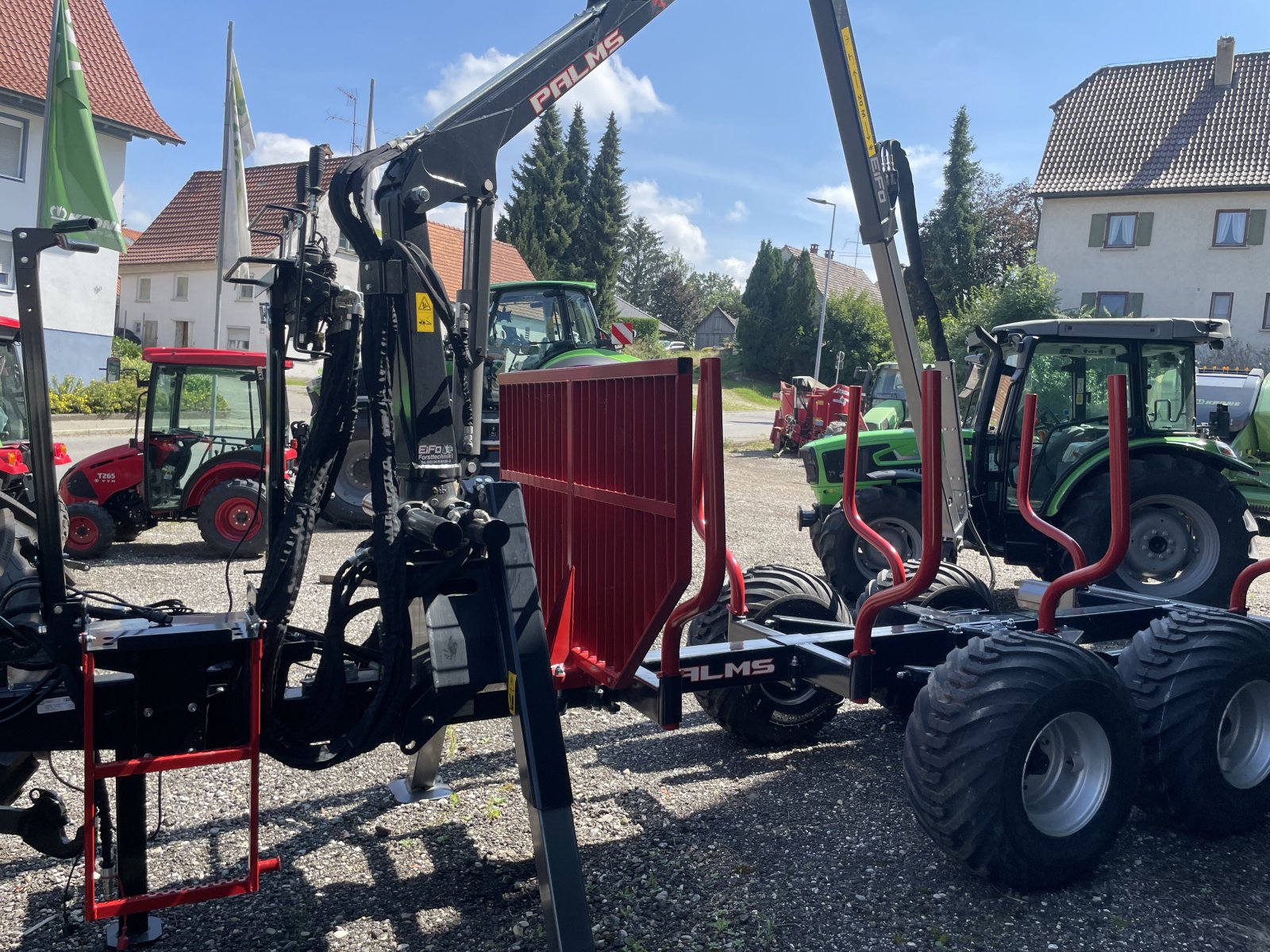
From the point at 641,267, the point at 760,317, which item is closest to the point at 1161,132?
the point at 760,317

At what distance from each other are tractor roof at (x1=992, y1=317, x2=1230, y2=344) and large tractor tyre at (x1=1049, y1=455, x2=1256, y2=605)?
91cm

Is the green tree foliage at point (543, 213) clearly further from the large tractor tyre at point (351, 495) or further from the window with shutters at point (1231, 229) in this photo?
the large tractor tyre at point (351, 495)

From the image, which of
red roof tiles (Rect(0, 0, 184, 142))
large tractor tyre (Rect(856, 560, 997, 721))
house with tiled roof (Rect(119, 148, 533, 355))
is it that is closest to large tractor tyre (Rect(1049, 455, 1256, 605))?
large tractor tyre (Rect(856, 560, 997, 721))

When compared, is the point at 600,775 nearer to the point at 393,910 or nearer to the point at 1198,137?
the point at 393,910

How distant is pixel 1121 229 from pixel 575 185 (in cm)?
2630

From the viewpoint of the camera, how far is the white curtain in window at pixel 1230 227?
30.1m

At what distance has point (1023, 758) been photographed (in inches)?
135

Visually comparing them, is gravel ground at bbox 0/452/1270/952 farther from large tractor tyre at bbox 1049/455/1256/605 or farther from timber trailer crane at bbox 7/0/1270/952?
large tractor tyre at bbox 1049/455/1256/605

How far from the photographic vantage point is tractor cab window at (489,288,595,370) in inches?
464

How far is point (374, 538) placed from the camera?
332 cm

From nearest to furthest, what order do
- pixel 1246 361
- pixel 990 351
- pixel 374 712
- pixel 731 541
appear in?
pixel 374 712 → pixel 990 351 → pixel 731 541 → pixel 1246 361

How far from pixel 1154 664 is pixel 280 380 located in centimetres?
346

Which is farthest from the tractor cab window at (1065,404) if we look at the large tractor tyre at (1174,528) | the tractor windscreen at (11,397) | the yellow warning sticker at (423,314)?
the tractor windscreen at (11,397)

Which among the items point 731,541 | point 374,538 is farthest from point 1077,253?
point 374,538
